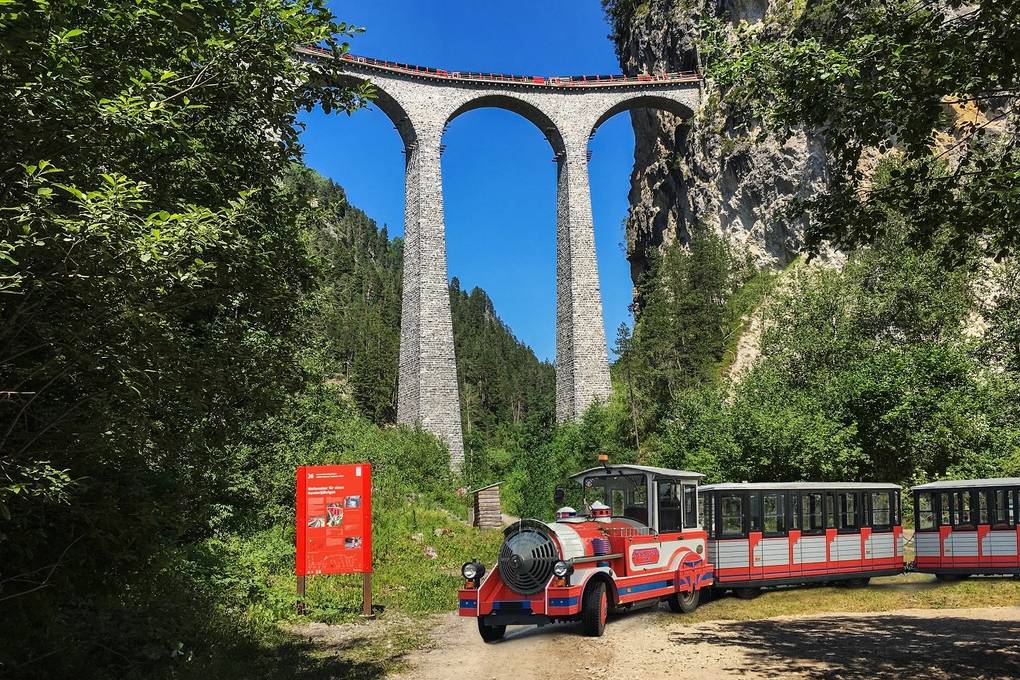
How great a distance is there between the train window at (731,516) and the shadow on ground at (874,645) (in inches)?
121

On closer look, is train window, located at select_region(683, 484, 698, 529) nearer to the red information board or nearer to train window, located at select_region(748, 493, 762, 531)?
train window, located at select_region(748, 493, 762, 531)

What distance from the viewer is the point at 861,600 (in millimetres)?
17406

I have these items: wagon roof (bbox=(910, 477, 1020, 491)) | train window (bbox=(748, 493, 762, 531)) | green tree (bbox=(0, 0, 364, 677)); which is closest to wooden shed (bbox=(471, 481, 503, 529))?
train window (bbox=(748, 493, 762, 531))

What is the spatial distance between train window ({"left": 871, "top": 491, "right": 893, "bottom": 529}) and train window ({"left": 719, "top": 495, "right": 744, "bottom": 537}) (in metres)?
5.02

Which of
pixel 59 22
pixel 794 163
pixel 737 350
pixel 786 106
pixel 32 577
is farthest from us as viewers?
pixel 794 163

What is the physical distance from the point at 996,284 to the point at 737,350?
14.2m

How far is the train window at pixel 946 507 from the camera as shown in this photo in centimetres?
2138

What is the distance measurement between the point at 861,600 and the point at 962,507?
5780 mm

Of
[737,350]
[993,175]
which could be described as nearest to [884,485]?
[993,175]

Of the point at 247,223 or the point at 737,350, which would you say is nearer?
the point at 247,223

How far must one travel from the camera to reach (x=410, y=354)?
5056 centimetres

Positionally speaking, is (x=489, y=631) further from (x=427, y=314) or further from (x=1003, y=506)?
(x=427, y=314)

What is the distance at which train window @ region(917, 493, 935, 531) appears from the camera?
71.6 ft

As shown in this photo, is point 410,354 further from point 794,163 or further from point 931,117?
point 931,117
